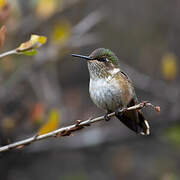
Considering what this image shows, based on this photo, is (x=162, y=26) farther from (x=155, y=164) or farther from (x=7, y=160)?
(x=7, y=160)

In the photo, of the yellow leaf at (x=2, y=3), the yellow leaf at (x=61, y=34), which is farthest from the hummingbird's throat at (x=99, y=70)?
the yellow leaf at (x=2, y=3)

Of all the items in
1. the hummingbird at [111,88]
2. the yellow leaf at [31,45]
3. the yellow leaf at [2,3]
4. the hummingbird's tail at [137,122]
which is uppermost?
the yellow leaf at [2,3]

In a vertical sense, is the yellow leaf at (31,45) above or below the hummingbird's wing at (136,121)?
above

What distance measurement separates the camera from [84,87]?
6.80 meters

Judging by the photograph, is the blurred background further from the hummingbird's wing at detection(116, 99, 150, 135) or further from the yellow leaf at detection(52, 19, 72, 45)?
the hummingbird's wing at detection(116, 99, 150, 135)

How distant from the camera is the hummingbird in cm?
310

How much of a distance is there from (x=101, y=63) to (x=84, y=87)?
353cm

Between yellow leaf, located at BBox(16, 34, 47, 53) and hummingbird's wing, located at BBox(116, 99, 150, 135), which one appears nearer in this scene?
yellow leaf, located at BBox(16, 34, 47, 53)

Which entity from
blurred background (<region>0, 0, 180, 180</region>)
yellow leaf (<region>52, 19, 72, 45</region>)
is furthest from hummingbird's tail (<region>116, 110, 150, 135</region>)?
yellow leaf (<region>52, 19, 72, 45</region>)

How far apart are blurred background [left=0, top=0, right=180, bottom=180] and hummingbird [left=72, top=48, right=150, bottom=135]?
0.43 metres

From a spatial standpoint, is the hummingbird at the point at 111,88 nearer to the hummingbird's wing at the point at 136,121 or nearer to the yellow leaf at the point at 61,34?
the hummingbird's wing at the point at 136,121

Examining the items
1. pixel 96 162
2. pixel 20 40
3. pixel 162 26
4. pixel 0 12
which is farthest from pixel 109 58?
pixel 162 26

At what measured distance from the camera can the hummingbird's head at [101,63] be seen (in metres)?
3.22

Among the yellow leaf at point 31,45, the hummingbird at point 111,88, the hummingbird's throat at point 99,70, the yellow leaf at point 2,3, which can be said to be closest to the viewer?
the yellow leaf at point 31,45
